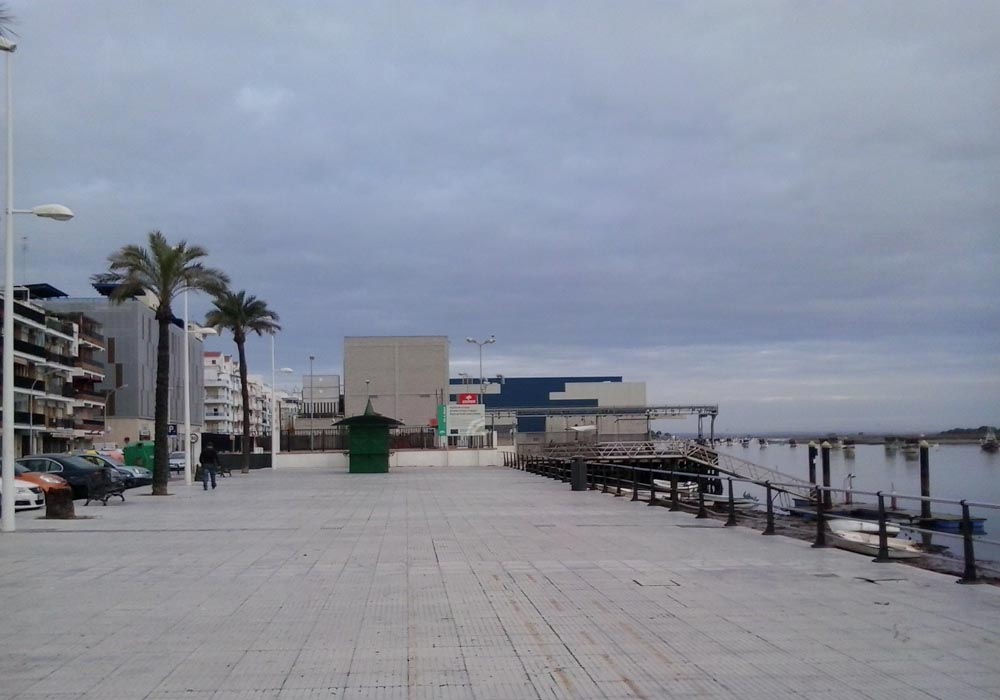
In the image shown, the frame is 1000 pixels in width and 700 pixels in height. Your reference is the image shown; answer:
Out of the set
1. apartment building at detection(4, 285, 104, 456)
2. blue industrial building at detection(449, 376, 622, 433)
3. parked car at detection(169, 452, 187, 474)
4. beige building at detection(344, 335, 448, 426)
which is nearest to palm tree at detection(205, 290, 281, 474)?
parked car at detection(169, 452, 187, 474)

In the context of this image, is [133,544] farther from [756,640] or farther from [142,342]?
[142,342]

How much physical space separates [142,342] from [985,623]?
100933 mm

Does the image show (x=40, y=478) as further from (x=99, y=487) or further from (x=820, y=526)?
(x=820, y=526)

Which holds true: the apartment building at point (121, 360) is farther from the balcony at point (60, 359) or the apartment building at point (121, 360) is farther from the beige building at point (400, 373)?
the beige building at point (400, 373)

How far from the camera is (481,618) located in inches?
388

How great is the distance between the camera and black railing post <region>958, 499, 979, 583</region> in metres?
11.4

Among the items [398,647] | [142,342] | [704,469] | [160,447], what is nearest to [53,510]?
[160,447]

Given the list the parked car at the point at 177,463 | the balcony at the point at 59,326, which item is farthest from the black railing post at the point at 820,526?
the balcony at the point at 59,326

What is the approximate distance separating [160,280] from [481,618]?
25769mm

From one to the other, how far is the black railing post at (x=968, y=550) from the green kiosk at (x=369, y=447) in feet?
127

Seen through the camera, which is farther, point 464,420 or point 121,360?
point 121,360

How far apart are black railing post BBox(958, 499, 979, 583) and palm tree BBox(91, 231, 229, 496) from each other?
26.3 metres

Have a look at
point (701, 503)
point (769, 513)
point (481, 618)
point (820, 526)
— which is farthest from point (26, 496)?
point (820, 526)

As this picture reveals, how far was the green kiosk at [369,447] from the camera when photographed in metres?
49.1
